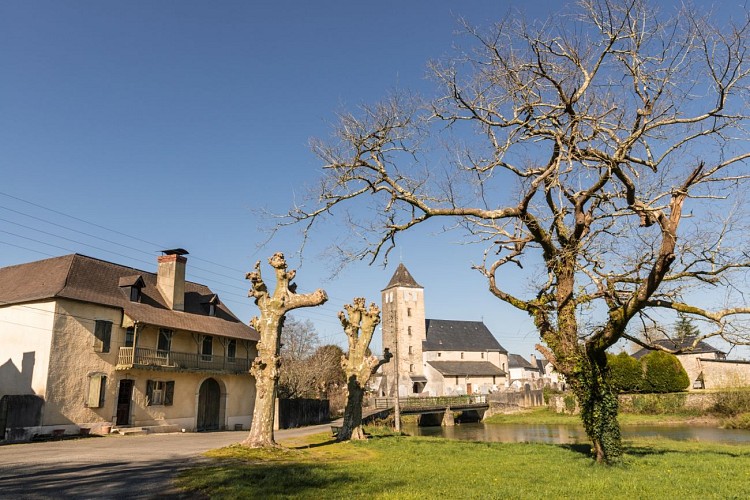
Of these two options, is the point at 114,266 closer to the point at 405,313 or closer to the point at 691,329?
the point at 691,329

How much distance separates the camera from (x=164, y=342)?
91.5 feet

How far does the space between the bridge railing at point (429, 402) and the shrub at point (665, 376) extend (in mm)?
16805

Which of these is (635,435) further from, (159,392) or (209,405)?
(159,392)

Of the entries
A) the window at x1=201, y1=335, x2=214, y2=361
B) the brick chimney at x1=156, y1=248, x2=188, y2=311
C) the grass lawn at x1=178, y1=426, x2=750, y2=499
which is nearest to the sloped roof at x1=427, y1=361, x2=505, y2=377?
the window at x1=201, y1=335, x2=214, y2=361

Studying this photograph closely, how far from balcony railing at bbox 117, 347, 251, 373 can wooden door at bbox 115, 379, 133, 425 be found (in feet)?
4.00

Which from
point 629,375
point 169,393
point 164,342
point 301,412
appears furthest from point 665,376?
point 164,342

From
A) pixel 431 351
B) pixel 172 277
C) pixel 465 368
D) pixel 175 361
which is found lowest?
pixel 175 361

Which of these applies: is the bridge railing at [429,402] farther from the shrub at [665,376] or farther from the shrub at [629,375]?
the shrub at [665,376]

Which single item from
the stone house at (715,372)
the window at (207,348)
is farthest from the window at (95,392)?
the stone house at (715,372)

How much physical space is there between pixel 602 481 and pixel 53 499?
9293mm

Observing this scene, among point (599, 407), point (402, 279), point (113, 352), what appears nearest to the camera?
point (599, 407)

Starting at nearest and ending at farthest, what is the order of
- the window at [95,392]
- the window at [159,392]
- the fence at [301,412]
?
the window at [95,392] → the window at [159,392] → the fence at [301,412]

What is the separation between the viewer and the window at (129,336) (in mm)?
25859

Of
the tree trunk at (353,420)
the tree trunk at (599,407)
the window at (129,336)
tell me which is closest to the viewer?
the tree trunk at (599,407)
